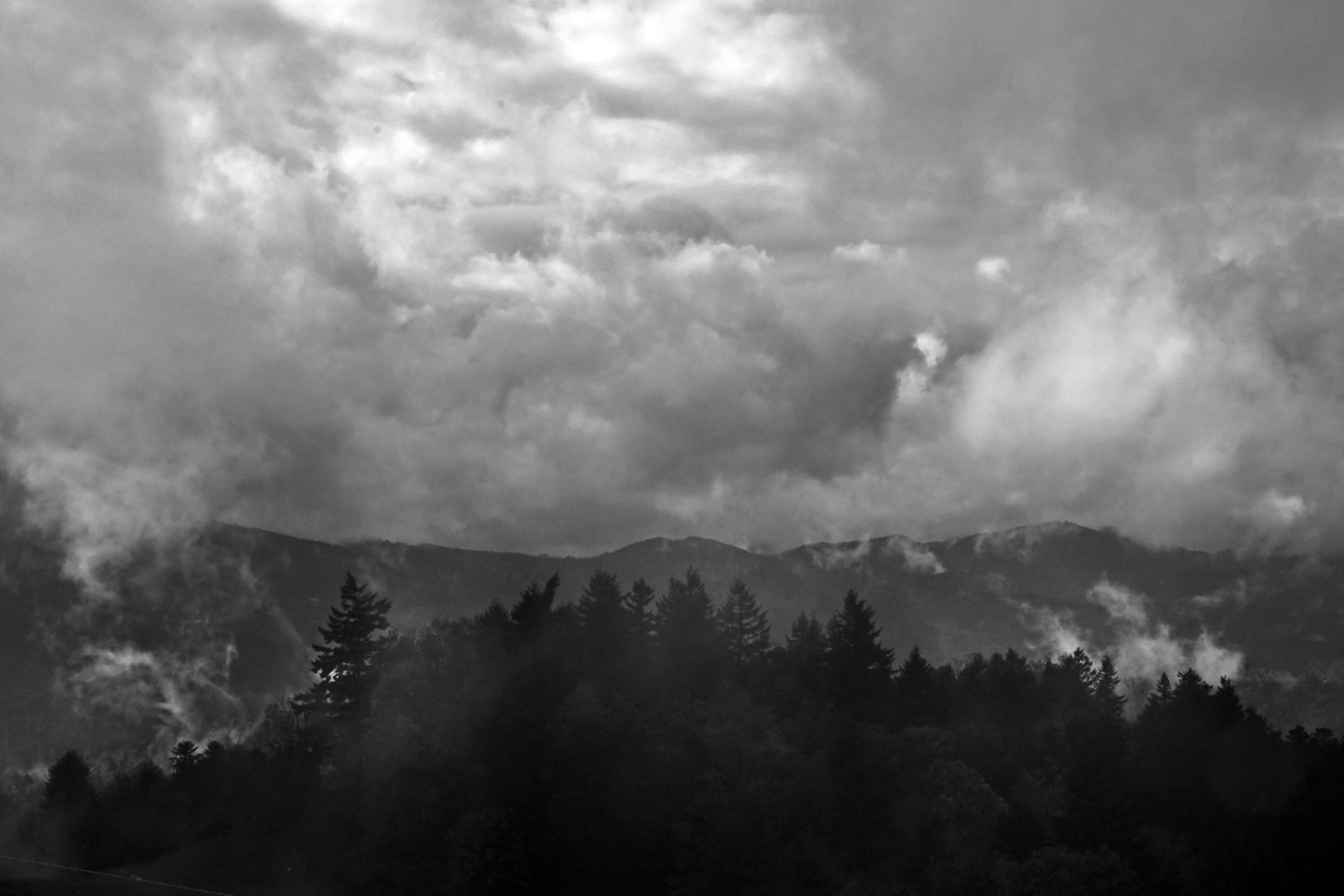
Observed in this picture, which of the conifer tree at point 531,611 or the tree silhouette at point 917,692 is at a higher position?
the conifer tree at point 531,611

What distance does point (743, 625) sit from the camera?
18338cm

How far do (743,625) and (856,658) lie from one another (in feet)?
95.4


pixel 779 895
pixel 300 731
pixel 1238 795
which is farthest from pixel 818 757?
pixel 300 731

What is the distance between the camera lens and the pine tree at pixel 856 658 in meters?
154

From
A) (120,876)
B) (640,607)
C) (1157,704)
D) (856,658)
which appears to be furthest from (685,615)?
(120,876)

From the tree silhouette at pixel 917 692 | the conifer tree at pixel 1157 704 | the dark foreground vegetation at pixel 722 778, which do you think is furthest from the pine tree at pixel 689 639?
the conifer tree at pixel 1157 704

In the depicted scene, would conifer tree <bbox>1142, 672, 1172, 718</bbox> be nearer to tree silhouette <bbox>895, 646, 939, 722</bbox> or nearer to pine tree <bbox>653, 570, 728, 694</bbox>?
tree silhouette <bbox>895, 646, 939, 722</bbox>

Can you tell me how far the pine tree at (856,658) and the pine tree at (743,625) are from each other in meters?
19.8

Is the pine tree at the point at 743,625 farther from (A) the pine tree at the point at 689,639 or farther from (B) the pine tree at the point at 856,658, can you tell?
Result: (B) the pine tree at the point at 856,658

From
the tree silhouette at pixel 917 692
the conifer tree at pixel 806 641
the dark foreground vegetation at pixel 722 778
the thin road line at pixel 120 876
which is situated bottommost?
the thin road line at pixel 120 876

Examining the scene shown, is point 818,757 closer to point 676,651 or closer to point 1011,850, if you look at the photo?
point 1011,850

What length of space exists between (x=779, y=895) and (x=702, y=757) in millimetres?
18747

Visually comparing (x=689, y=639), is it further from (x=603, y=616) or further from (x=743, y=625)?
(x=743, y=625)

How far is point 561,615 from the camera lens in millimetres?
162125
